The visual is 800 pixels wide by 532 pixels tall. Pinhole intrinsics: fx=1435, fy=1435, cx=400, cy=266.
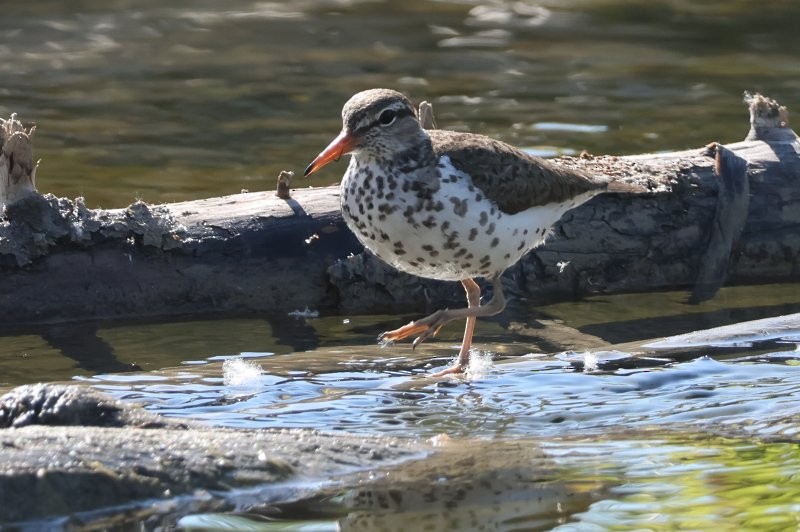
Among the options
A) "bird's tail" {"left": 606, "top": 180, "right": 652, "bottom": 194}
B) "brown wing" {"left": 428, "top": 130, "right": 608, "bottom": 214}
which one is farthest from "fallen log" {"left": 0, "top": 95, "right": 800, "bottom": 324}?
"brown wing" {"left": 428, "top": 130, "right": 608, "bottom": 214}

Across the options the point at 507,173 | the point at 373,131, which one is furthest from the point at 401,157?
the point at 507,173

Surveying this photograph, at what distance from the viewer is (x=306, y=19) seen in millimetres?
19000

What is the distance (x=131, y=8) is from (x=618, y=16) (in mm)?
6525

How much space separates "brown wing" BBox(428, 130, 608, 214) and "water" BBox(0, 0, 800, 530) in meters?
1.00

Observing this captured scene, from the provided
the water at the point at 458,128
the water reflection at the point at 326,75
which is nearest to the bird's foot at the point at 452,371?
the water at the point at 458,128

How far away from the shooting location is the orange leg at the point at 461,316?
8.52 m

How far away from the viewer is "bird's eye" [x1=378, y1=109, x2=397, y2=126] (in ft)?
26.7

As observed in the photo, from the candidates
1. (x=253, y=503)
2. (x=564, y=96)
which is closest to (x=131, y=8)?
(x=564, y=96)

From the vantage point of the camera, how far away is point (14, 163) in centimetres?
895

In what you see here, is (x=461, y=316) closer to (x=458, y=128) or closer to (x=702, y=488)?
(x=702, y=488)

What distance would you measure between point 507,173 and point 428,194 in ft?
2.51

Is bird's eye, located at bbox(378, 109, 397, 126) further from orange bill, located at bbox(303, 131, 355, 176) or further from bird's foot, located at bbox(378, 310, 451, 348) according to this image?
bird's foot, located at bbox(378, 310, 451, 348)

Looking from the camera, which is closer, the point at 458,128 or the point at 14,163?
the point at 14,163

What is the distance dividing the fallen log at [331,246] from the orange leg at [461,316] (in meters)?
0.87
